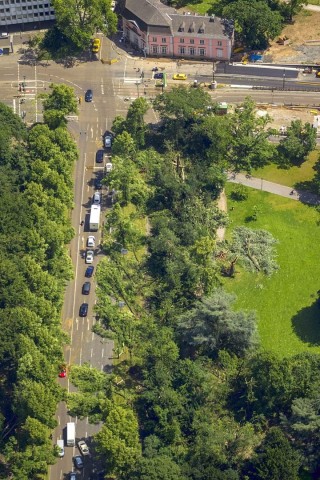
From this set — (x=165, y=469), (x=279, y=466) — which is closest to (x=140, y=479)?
(x=165, y=469)

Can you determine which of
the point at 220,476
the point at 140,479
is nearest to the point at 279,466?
the point at 220,476

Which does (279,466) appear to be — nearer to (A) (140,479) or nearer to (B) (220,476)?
(B) (220,476)

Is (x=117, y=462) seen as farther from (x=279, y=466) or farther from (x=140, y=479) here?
(x=279, y=466)

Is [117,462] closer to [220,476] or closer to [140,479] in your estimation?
[140,479]

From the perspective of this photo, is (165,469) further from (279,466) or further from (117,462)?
(279,466)
